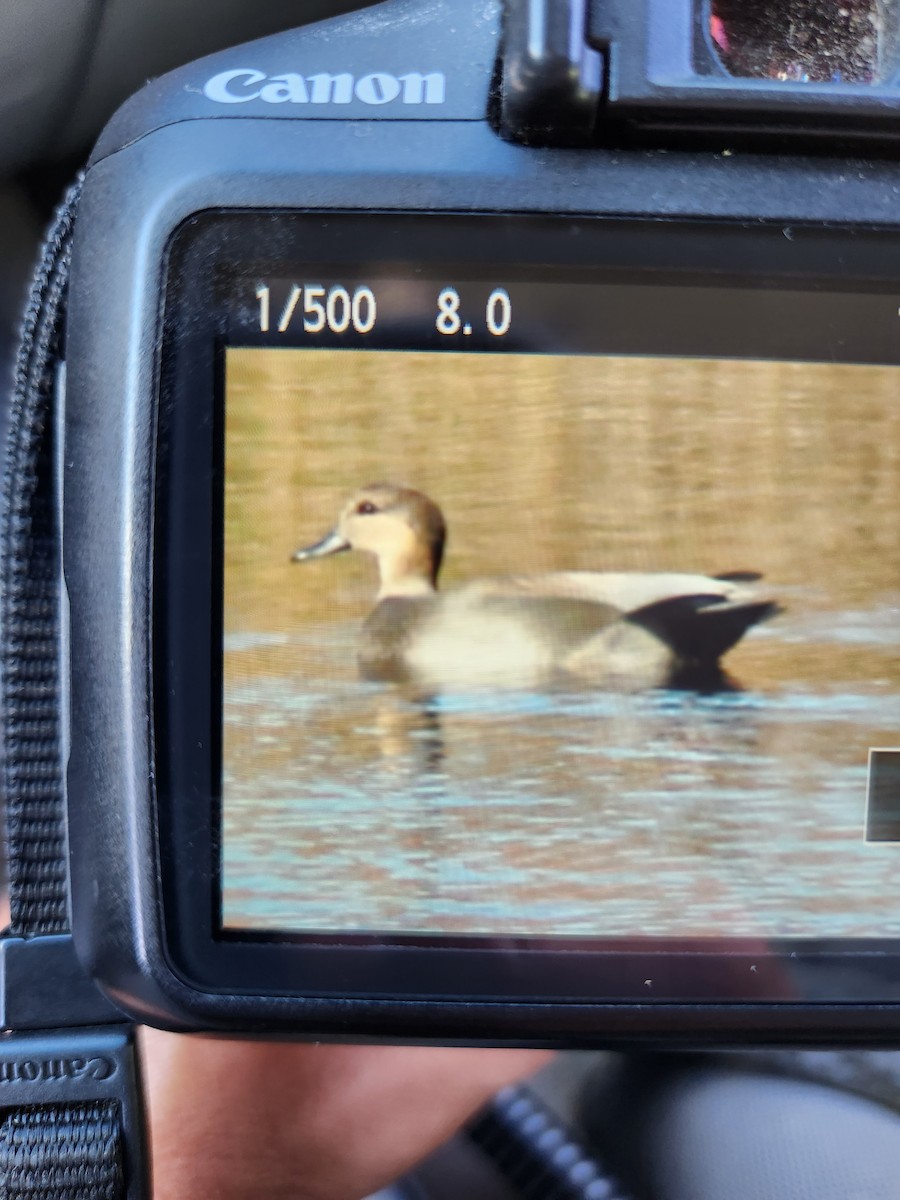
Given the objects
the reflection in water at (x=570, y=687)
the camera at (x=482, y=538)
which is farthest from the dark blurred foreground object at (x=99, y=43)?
the reflection in water at (x=570, y=687)

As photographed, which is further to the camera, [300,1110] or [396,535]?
[300,1110]

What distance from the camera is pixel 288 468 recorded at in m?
0.39

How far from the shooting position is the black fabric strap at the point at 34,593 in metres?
0.42

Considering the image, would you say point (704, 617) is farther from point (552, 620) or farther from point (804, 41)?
point (804, 41)

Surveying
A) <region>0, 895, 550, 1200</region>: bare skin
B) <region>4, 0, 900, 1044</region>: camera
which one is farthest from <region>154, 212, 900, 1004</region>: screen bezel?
<region>0, 895, 550, 1200</region>: bare skin

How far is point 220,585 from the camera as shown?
0.39 m

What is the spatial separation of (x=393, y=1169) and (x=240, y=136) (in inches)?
17.3

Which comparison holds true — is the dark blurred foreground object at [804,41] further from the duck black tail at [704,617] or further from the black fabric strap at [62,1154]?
the black fabric strap at [62,1154]

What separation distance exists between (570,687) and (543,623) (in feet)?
0.08

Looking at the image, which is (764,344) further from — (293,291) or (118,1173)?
(118,1173)

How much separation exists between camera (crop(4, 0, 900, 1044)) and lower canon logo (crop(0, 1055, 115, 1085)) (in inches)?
2.0

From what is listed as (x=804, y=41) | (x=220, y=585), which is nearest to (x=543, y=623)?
(x=220, y=585)

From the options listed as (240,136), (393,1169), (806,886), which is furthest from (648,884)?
(240,136)

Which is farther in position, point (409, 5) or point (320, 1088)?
point (320, 1088)
